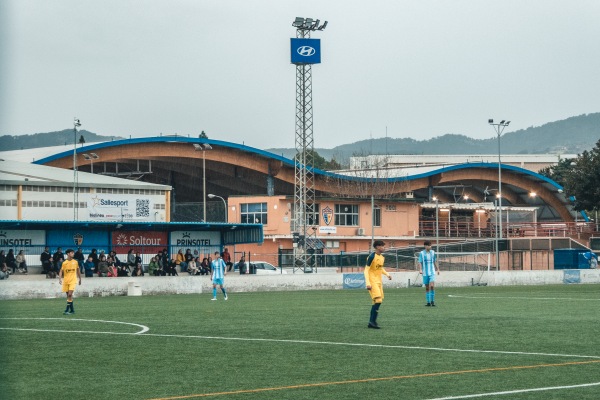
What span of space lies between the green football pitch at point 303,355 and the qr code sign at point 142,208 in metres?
33.9

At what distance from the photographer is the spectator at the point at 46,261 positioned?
4291cm

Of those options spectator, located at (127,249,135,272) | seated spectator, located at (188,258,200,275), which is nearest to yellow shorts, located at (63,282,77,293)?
spectator, located at (127,249,135,272)

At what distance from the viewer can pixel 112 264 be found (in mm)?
45344

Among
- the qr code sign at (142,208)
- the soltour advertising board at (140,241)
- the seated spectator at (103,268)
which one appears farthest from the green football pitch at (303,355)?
the qr code sign at (142,208)

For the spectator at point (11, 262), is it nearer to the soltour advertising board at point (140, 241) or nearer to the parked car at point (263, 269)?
the soltour advertising board at point (140, 241)

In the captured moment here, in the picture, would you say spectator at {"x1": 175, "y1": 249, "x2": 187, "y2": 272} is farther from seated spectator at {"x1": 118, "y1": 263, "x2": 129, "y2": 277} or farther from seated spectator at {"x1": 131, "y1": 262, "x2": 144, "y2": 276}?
seated spectator at {"x1": 131, "y1": 262, "x2": 144, "y2": 276}

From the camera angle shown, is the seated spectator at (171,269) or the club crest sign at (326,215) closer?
the seated spectator at (171,269)

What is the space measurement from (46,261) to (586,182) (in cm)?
5669

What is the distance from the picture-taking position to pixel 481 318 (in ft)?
74.3

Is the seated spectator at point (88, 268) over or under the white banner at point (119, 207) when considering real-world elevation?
under

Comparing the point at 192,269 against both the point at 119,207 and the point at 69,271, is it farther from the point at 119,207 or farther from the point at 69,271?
the point at 69,271

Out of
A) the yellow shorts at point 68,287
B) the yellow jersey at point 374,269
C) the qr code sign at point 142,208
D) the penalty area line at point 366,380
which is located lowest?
the penalty area line at point 366,380

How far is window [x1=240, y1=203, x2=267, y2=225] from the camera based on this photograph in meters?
79.4

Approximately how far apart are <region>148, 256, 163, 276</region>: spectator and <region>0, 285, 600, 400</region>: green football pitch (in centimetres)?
2132
